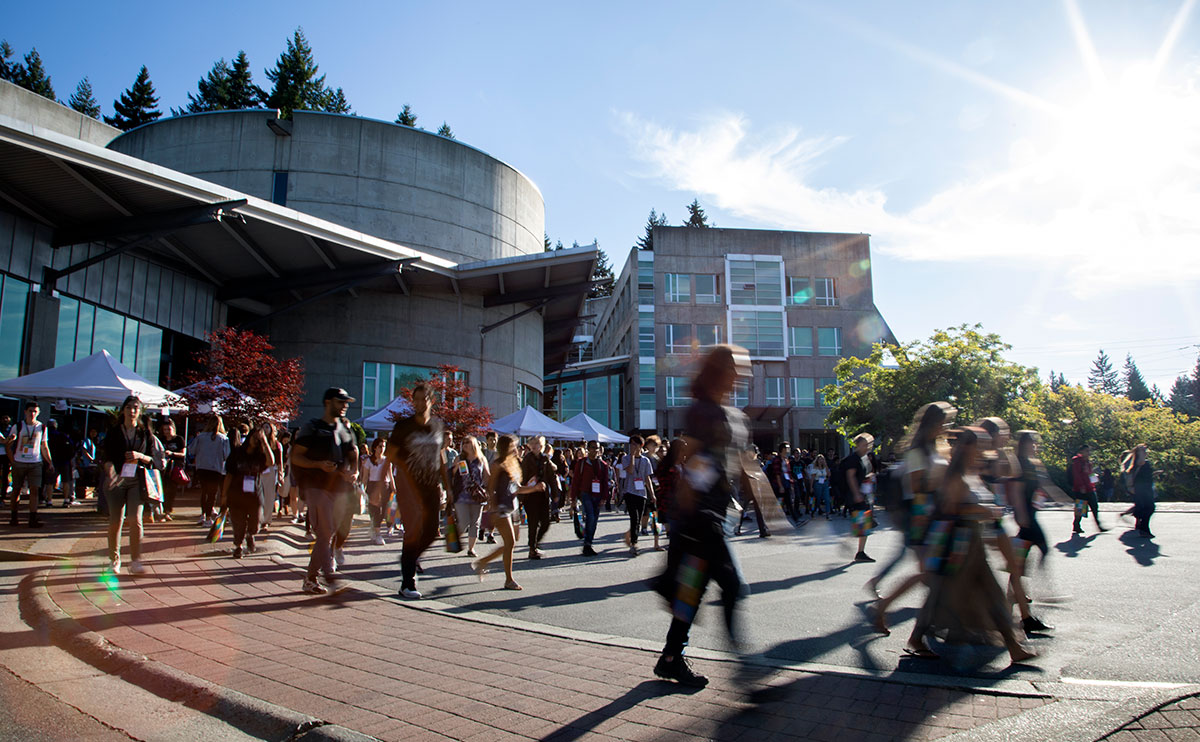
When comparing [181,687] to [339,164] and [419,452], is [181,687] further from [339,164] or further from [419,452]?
[339,164]

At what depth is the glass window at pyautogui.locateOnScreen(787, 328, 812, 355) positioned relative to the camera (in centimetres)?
4691

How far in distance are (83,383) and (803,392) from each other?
4065 centimetres

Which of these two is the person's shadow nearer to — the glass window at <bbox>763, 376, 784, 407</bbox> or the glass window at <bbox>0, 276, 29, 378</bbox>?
the glass window at <bbox>0, 276, 29, 378</bbox>

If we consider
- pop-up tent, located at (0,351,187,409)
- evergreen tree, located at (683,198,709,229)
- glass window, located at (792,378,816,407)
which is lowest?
pop-up tent, located at (0,351,187,409)

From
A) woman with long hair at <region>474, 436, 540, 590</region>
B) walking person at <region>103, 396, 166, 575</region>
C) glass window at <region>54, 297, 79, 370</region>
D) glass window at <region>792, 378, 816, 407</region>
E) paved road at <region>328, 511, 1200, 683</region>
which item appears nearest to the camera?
paved road at <region>328, 511, 1200, 683</region>

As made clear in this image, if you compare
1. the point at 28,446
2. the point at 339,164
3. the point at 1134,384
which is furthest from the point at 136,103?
the point at 1134,384

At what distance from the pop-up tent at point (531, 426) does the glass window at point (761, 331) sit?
2609 centimetres

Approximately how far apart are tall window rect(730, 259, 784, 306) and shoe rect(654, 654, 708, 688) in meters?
44.0

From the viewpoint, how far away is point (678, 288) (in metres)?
46.7

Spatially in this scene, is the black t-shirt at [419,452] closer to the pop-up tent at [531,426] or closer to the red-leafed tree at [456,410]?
the pop-up tent at [531,426]

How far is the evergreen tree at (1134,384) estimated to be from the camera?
95250 mm

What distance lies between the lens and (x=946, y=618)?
4.76 metres

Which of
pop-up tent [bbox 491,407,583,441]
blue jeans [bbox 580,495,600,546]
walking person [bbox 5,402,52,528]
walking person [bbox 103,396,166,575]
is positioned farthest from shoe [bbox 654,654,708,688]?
pop-up tent [bbox 491,407,583,441]

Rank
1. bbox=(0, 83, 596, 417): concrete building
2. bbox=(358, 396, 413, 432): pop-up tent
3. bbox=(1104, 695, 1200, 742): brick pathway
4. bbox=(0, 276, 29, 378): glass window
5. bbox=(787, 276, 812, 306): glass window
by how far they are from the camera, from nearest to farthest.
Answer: bbox=(1104, 695, 1200, 742): brick pathway → bbox=(0, 276, 29, 378): glass window → bbox=(0, 83, 596, 417): concrete building → bbox=(358, 396, 413, 432): pop-up tent → bbox=(787, 276, 812, 306): glass window
